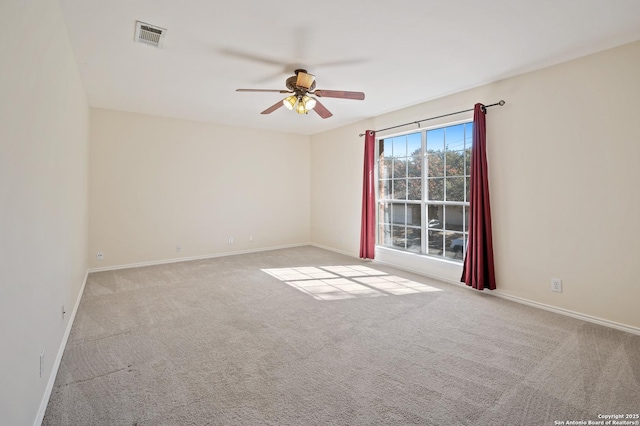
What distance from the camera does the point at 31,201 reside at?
5.63 ft

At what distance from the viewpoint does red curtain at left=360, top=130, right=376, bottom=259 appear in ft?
17.7

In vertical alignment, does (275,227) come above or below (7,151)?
below

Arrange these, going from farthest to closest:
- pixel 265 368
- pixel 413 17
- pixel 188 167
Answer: pixel 188 167 < pixel 413 17 < pixel 265 368

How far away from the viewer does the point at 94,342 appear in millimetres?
2613

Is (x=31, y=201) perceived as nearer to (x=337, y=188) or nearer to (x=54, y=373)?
(x=54, y=373)

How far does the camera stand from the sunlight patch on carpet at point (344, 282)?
3881mm

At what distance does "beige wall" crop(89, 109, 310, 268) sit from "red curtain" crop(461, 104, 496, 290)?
404 cm

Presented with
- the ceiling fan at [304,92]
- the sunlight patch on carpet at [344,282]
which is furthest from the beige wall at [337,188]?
the ceiling fan at [304,92]

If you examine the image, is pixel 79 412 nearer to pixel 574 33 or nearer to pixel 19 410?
pixel 19 410

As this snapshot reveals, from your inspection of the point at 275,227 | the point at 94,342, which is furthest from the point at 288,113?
the point at 94,342

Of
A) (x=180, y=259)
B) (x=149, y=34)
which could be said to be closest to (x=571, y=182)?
(x=149, y=34)

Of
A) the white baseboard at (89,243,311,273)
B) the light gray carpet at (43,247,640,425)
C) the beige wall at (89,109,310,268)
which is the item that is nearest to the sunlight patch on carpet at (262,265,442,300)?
the light gray carpet at (43,247,640,425)

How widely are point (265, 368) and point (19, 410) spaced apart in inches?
51.5

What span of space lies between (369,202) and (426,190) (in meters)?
1.05
